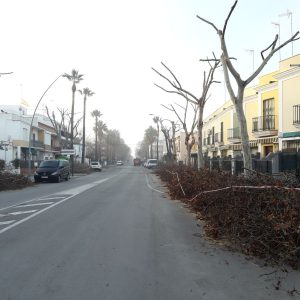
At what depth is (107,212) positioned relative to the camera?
46.8ft

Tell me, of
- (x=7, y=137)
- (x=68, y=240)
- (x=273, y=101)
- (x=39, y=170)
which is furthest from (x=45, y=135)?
(x=68, y=240)

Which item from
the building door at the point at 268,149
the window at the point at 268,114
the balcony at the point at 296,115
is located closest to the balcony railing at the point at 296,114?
the balcony at the point at 296,115

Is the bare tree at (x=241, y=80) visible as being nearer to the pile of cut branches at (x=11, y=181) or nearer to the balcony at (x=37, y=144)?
the pile of cut branches at (x=11, y=181)

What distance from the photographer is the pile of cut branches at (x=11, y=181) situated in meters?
27.2

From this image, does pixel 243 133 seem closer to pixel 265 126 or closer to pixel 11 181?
pixel 11 181

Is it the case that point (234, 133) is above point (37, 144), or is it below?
below

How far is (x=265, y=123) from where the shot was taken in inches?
1442

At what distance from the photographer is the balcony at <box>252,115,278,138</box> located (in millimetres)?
35469

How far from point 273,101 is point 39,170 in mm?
17979

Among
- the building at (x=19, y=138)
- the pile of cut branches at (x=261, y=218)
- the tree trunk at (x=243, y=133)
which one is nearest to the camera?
the pile of cut branches at (x=261, y=218)

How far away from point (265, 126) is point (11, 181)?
62.6 feet

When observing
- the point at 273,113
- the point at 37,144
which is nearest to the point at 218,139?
the point at 273,113

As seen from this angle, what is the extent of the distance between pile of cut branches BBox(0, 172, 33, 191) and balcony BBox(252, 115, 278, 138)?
17688mm

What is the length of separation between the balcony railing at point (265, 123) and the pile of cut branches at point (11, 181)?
17949 millimetres
